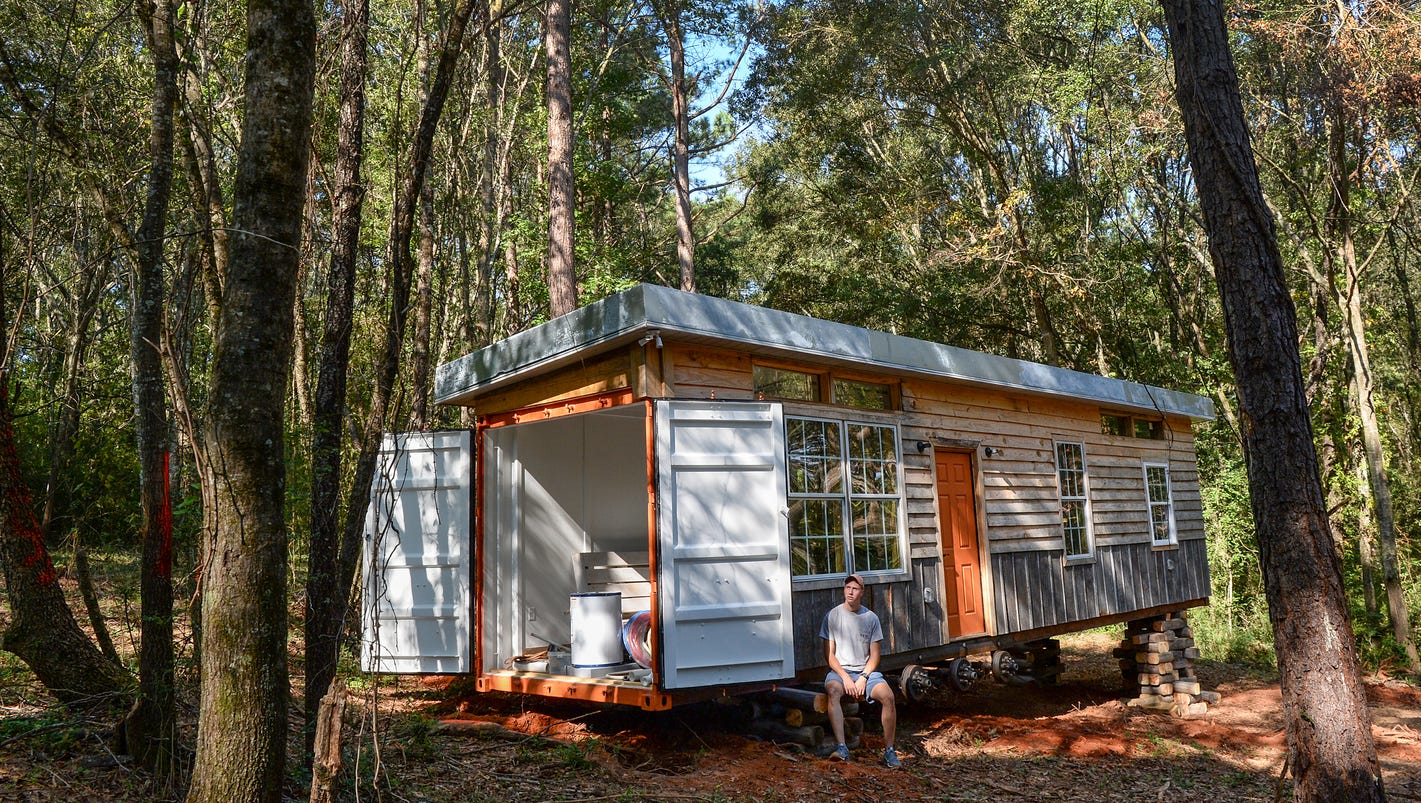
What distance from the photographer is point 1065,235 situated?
53.9 feet

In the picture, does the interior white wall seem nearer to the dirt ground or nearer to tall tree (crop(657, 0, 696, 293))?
the dirt ground

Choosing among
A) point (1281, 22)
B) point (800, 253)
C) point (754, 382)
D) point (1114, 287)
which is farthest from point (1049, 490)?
point (800, 253)

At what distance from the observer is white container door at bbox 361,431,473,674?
7293 mm

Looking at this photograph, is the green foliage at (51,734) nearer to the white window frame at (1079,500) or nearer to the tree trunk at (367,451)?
the tree trunk at (367,451)

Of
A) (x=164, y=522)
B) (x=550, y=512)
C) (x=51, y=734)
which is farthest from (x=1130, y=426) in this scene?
(x=51, y=734)

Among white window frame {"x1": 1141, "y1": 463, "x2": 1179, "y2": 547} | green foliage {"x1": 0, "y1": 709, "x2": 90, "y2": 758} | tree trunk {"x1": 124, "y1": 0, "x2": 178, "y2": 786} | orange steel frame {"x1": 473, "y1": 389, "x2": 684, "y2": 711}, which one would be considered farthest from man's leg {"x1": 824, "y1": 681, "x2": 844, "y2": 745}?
white window frame {"x1": 1141, "y1": 463, "x2": 1179, "y2": 547}

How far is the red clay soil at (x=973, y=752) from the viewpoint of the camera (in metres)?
5.93

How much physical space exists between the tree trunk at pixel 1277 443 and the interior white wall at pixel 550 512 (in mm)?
4788

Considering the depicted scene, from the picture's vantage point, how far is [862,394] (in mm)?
7855

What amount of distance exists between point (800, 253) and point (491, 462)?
1451 cm

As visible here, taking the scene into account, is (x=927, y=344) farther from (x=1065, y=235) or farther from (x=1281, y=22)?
(x=1065, y=235)

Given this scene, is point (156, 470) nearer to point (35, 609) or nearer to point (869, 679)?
point (35, 609)

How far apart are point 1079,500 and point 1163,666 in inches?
96.8

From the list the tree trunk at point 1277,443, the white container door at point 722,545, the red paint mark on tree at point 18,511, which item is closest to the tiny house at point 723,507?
the white container door at point 722,545
